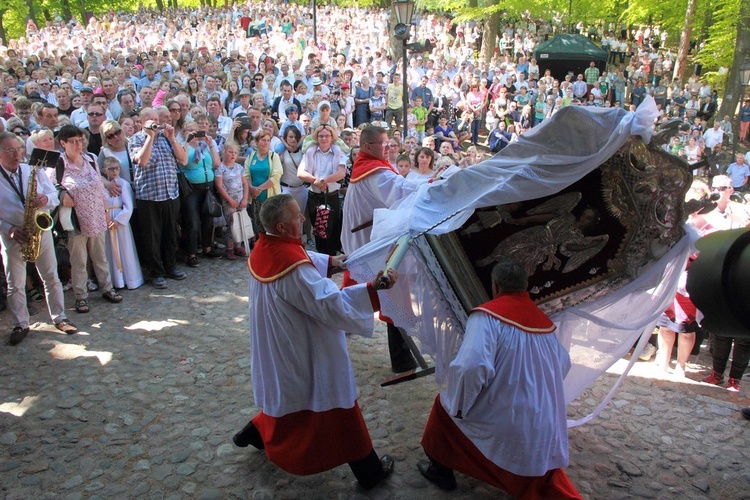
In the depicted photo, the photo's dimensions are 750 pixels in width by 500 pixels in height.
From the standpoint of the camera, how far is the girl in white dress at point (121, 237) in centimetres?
746

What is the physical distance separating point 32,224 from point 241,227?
3.24m

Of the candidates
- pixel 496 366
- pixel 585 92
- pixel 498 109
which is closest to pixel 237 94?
pixel 498 109

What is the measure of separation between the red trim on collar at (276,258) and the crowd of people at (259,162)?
0.05 ft

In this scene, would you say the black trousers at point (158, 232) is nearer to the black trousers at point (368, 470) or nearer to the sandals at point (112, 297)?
the sandals at point (112, 297)

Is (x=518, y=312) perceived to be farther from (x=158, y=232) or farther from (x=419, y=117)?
(x=419, y=117)

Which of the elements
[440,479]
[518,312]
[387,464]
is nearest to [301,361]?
[387,464]

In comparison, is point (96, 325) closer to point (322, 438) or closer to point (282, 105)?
point (322, 438)

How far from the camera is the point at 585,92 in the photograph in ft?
70.0

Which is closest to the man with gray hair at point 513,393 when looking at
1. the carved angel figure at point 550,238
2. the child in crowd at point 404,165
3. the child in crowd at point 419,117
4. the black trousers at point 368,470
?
the carved angel figure at point 550,238

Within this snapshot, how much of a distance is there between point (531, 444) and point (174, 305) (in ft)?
16.1

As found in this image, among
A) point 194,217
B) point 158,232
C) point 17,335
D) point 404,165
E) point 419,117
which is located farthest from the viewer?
point 419,117

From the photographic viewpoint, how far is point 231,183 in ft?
29.0

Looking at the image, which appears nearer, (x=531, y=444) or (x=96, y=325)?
(x=531, y=444)

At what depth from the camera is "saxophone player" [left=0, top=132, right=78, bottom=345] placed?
239 inches
